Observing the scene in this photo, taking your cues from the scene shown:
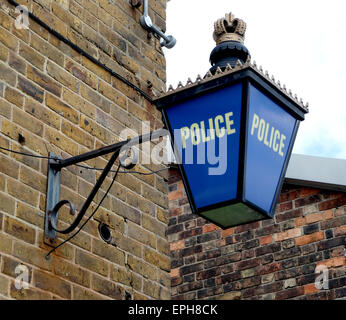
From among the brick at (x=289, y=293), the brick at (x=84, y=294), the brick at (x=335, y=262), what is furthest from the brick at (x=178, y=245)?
the brick at (x=84, y=294)

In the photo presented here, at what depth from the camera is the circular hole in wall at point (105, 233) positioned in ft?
15.2

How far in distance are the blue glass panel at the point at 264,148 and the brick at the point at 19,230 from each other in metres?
1.06

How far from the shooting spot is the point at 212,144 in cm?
388

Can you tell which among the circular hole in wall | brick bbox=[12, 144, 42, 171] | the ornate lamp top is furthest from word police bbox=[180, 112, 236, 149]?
the circular hole in wall

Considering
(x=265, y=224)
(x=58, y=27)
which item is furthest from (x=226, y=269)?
(x=58, y=27)

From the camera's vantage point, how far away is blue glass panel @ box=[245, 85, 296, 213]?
3.85m

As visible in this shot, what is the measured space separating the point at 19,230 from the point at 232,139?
108 centimetres

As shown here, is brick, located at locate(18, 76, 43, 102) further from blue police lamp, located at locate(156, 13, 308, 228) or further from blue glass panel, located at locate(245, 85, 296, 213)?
blue glass panel, located at locate(245, 85, 296, 213)

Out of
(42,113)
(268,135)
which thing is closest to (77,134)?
(42,113)

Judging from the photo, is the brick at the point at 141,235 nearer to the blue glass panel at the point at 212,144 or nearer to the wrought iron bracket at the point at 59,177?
the wrought iron bracket at the point at 59,177

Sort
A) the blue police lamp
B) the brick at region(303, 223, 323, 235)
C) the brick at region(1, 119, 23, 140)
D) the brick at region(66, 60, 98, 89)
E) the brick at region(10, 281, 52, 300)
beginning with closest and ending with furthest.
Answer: the blue police lamp < the brick at region(10, 281, 52, 300) < the brick at region(1, 119, 23, 140) < the brick at region(66, 60, 98, 89) < the brick at region(303, 223, 323, 235)

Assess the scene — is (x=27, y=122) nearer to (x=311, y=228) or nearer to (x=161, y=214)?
(x=161, y=214)

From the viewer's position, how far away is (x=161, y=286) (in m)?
4.95

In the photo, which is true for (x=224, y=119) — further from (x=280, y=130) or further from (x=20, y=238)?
(x=20, y=238)
